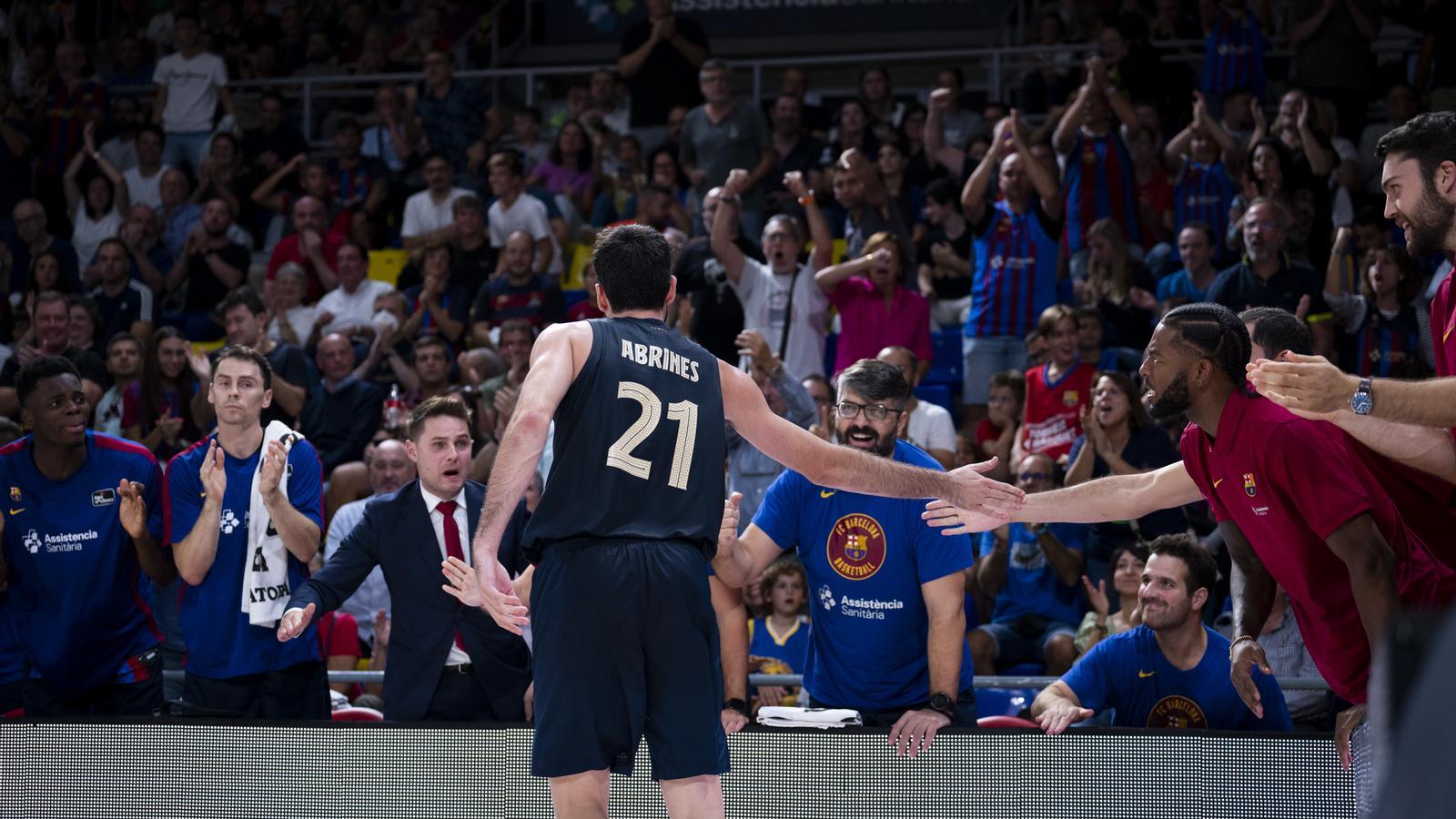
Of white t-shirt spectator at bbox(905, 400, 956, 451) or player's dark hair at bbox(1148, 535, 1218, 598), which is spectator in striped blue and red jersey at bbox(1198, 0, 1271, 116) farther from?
player's dark hair at bbox(1148, 535, 1218, 598)

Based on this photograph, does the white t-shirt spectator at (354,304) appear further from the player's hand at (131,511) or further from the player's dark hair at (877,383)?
the player's dark hair at (877,383)

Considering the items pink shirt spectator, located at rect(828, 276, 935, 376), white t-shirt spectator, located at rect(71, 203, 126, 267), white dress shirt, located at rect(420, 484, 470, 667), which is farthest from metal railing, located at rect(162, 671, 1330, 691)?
white t-shirt spectator, located at rect(71, 203, 126, 267)

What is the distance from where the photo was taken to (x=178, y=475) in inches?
267

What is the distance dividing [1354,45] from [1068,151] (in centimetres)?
290

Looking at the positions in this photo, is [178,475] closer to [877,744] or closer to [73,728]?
[73,728]

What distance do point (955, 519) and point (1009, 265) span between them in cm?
575

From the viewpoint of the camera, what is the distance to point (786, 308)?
11008 millimetres

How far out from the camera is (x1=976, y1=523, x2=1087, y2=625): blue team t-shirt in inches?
350

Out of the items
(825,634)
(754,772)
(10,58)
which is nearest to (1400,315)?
(825,634)

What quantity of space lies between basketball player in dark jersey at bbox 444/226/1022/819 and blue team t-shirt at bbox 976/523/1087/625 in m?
4.75

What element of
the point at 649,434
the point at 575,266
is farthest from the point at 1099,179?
the point at 649,434

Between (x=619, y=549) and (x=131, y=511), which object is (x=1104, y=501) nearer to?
(x=619, y=549)

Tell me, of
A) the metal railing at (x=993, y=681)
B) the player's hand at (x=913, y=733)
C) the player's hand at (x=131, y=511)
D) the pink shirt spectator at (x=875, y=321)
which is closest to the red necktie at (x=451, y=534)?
the metal railing at (x=993, y=681)

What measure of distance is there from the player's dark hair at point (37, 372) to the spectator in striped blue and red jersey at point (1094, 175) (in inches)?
299
